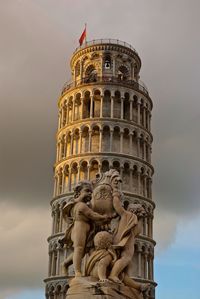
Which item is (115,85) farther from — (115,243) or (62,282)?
(115,243)

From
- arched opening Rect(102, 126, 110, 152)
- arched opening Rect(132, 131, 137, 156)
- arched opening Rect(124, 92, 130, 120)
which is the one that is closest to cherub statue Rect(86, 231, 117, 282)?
arched opening Rect(102, 126, 110, 152)

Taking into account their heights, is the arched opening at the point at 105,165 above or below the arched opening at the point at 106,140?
below

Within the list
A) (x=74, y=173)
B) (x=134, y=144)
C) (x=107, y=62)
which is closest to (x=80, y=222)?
(x=74, y=173)

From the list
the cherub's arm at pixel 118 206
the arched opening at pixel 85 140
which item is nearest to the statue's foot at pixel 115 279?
the cherub's arm at pixel 118 206

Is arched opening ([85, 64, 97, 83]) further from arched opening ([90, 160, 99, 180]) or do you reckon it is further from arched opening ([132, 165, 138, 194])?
arched opening ([132, 165, 138, 194])

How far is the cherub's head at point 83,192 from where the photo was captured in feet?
27.0

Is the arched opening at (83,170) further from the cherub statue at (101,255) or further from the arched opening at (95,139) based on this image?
the cherub statue at (101,255)

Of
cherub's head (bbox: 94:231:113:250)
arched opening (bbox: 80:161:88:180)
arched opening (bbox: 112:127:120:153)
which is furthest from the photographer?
arched opening (bbox: 112:127:120:153)

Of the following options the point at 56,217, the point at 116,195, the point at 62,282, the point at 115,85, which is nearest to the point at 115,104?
the point at 115,85

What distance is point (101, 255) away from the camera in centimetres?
770

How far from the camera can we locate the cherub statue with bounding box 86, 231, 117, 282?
7.64 m

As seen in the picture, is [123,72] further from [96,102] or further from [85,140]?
[85,140]

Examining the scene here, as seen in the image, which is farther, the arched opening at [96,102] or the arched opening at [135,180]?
the arched opening at [96,102]

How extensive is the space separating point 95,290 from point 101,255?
600mm
